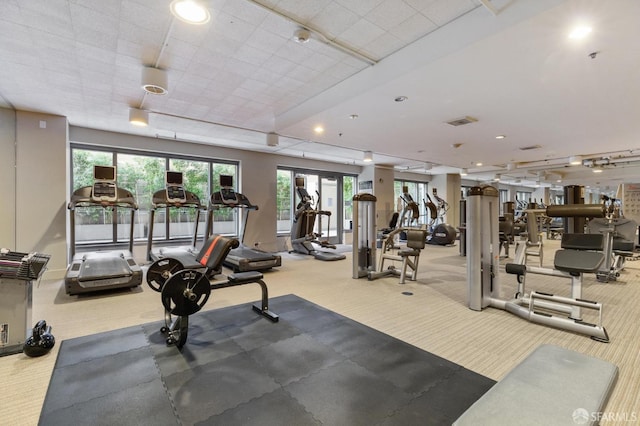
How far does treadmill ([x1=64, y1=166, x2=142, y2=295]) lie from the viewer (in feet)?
14.3

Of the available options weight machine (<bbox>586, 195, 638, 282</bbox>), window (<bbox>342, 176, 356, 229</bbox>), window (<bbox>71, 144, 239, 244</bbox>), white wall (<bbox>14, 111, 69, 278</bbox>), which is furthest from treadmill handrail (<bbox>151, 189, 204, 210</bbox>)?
weight machine (<bbox>586, 195, 638, 282</bbox>)

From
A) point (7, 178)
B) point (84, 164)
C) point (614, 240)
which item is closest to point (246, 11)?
point (7, 178)

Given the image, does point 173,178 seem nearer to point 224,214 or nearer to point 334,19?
point 224,214

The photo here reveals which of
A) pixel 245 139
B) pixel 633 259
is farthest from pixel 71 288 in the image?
pixel 633 259

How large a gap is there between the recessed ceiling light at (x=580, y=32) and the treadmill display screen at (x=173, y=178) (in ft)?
21.1

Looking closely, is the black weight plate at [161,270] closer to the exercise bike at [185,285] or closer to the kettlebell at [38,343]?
the exercise bike at [185,285]

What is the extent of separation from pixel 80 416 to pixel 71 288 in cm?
308

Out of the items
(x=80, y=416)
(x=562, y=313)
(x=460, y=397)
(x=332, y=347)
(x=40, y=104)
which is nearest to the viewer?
(x=80, y=416)

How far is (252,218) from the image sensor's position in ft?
28.1

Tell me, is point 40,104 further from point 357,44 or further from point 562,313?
point 562,313

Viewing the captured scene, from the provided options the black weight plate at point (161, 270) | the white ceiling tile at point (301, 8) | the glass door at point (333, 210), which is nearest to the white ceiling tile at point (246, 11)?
the white ceiling tile at point (301, 8)

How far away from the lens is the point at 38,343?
106 inches

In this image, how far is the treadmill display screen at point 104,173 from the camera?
5570mm

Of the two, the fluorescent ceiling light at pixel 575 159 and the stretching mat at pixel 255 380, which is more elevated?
the fluorescent ceiling light at pixel 575 159
